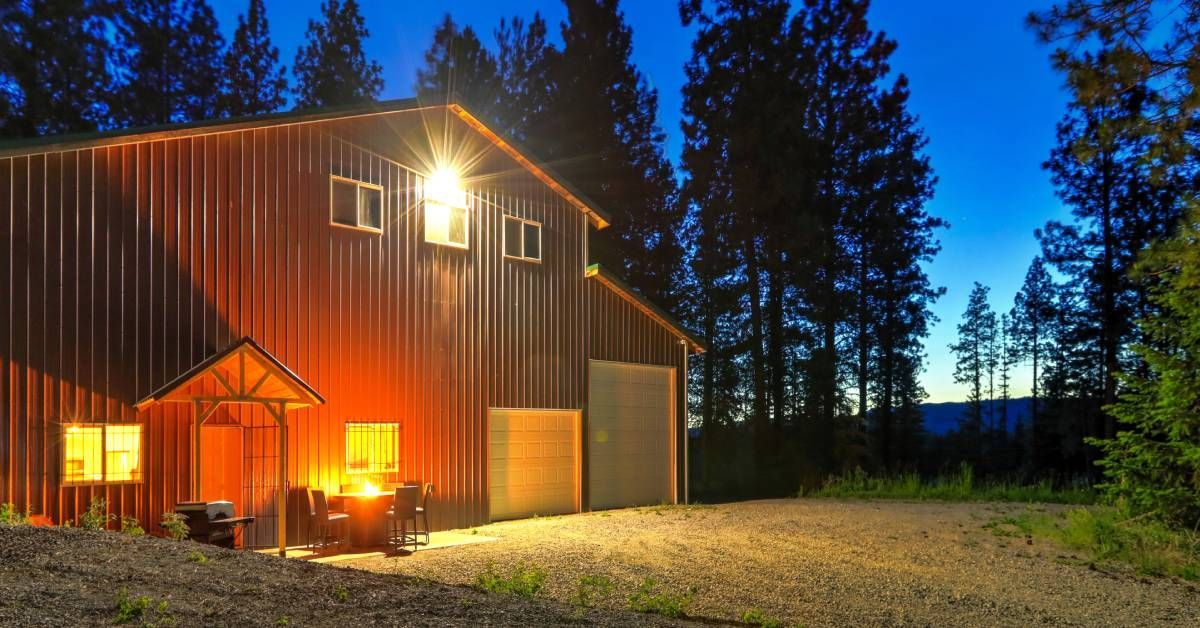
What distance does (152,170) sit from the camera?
A: 1096 cm

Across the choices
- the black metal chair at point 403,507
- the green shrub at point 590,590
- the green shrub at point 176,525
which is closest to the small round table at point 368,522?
the black metal chair at point 403,507

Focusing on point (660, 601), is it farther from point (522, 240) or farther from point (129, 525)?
point (522, 240)

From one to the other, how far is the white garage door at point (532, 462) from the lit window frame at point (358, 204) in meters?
3.73

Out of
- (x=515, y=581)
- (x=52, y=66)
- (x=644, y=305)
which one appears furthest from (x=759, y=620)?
(x=52, y=66)

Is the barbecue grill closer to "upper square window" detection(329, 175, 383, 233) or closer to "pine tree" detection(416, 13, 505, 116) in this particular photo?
"upper square window" detection(329, 175, 383, 233)

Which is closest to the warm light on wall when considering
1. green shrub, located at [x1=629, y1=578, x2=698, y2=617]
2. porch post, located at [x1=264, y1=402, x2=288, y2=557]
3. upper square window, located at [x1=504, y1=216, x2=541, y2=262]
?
upper square window, located at [x1=504, y1=216, x2=541, y2=262]

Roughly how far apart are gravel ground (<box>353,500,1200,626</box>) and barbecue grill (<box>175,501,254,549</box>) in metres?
1.84

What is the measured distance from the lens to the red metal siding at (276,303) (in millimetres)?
9992

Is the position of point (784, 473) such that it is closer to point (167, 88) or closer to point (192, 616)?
point (167, 88)

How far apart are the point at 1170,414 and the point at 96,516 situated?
12.1 meters

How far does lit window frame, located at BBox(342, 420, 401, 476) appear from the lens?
12625mm

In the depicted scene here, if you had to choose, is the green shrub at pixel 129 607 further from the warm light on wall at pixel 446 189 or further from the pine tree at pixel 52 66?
the pine tree at pixel 52 66

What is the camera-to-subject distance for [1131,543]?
10.8 meters

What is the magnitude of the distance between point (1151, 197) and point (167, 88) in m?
29.5
